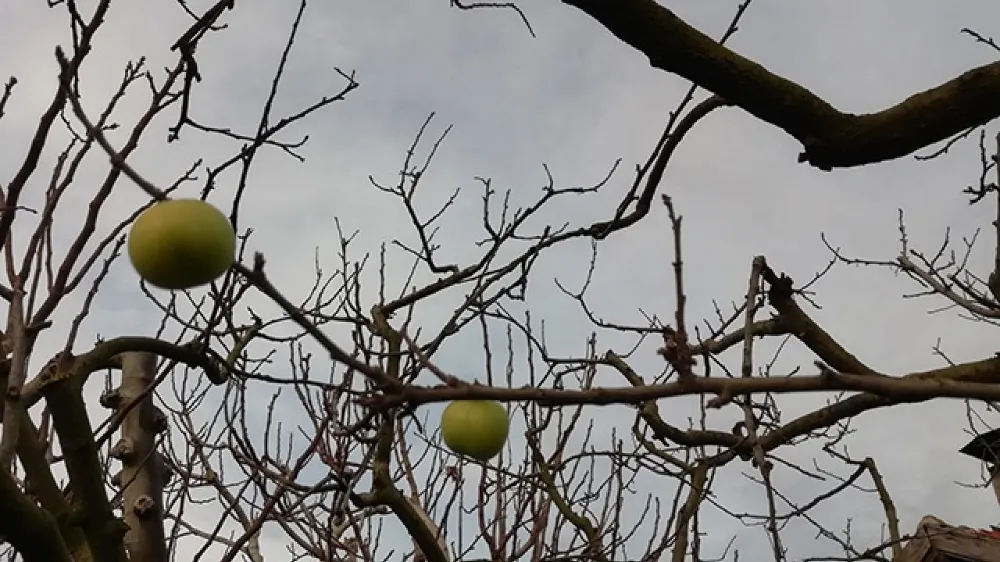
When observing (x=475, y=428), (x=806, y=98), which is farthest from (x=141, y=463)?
(x=806, y=98)

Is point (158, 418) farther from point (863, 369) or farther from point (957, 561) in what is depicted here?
point (957, 561)

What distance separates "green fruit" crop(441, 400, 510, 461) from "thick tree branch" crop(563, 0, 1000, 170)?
747mm

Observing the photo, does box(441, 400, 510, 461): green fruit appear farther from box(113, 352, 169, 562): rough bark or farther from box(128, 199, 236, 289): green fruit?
box(113, 352, 169, 562): rough bark

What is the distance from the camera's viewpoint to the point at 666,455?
3.61 m

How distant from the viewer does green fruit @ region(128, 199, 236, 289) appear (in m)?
1.33

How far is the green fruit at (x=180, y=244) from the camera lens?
1.33 metres

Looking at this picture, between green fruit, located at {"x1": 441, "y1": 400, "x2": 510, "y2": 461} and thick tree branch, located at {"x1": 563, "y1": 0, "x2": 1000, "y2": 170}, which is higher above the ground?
thick tree branch, located at {"x1": 563, "y1": 0, "x2": 1000, "y2": 170}

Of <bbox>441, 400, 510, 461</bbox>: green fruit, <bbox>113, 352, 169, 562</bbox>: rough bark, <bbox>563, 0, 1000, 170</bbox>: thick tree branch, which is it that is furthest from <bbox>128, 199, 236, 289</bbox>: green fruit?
<bbox>113, 352, 169, 562</bbox>: rough bark

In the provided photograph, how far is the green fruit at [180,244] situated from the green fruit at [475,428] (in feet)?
2.03

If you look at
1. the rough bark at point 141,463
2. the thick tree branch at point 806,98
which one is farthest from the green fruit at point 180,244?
the rough bark at point 141,463

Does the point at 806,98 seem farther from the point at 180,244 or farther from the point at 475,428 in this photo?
the point at 180,244

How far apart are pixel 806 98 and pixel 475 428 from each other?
0.90 metres

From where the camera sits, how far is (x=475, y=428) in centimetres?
179

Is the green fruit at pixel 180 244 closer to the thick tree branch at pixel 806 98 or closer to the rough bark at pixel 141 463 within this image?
the thick tree branch at pixel 806 98
